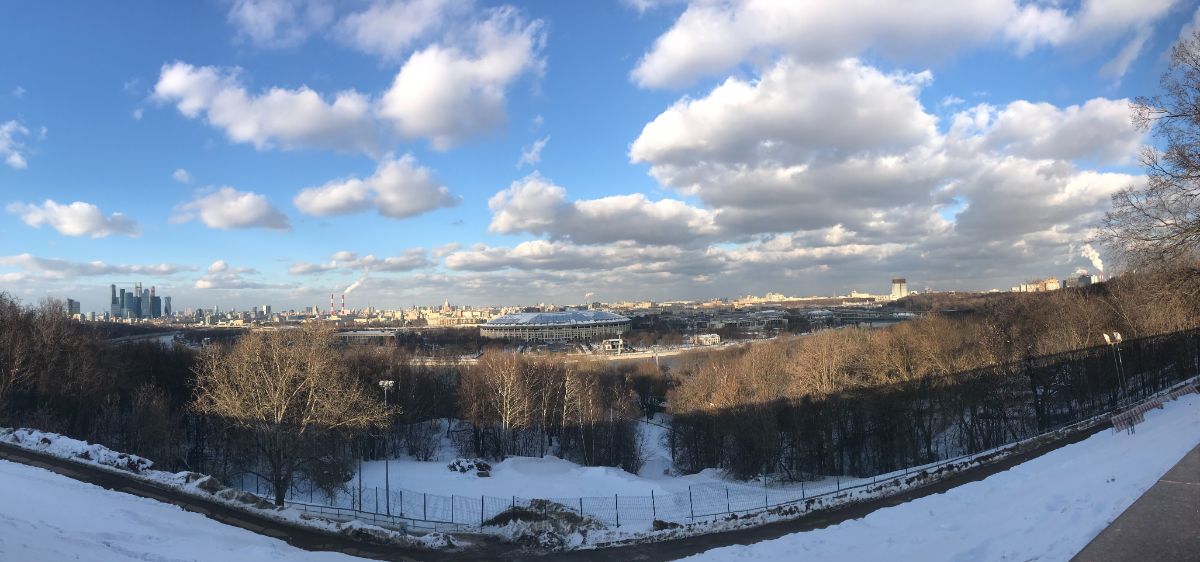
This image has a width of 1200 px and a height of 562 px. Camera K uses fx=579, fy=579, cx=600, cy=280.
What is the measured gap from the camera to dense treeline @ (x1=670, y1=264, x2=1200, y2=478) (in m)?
39.4

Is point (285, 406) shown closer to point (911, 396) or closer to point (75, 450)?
point (75, 450)

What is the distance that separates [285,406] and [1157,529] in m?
34.0

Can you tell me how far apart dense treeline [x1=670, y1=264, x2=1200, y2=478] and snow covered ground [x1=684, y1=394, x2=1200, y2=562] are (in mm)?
20235

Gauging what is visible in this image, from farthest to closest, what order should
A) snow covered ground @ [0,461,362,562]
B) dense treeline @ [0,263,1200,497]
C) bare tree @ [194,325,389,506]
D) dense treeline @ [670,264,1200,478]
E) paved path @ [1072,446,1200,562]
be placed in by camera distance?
1. dense treeline @ [670,264,1200,478]
2. dense treeline @ [0,263,1200,497]
3. bare tree @ [194,325,389,506]
4. snow covered ground @ [0,461,362,562]
5. paved path @ [1072,446,1200,562]

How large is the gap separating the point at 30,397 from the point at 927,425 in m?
68.2

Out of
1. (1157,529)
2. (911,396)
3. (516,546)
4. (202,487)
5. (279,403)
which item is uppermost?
(1157,529)

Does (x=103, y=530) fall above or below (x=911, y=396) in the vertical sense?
above

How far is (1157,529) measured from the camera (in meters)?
8.35

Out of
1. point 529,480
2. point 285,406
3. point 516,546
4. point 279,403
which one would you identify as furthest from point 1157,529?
point 279,403

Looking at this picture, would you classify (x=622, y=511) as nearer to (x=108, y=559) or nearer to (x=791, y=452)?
(x=791, y=452)

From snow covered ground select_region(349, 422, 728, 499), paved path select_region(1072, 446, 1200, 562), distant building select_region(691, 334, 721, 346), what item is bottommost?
snow covered ground select_region(349, 422, 728, 499)

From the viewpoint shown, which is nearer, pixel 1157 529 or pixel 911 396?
pixel 1157 529

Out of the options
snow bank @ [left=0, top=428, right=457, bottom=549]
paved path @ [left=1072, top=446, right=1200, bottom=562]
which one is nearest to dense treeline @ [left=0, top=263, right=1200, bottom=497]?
snow bank @ [left=0, top=428, right=457, bottom=549]

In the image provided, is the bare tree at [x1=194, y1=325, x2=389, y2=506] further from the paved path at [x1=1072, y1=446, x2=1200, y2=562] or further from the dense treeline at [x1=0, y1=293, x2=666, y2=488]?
the paved path at [x1=1072, y1=446, x2=1200, y2=562]
